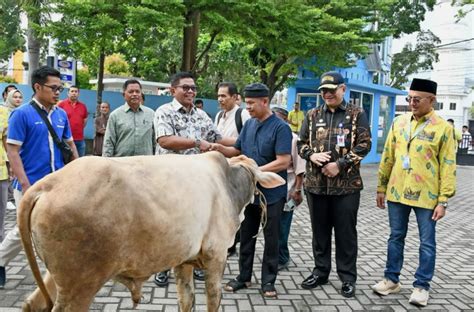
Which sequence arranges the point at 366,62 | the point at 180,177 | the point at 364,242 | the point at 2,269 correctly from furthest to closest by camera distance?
1. the point at 366,62
2. the point at 364,242
3. the point at 2,269
4. the point at 180,177

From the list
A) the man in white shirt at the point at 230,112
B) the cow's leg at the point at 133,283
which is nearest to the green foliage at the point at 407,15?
the man in white shirt at the point at 230,112

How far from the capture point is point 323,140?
189 inches

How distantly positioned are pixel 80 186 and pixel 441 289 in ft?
13.6

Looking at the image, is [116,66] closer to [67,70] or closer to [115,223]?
[67,70]

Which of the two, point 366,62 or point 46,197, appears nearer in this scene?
point 46,197

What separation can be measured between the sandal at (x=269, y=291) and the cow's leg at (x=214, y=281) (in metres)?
1.25

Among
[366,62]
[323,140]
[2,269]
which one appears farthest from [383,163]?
[366,62]

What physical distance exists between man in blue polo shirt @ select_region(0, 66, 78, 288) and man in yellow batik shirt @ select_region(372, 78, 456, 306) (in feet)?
10.9

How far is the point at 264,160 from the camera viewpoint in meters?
4.57

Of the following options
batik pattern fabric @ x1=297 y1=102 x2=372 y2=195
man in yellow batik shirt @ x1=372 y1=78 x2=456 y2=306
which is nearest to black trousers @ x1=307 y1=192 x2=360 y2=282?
batik pattern fabric @ x1=297 y1=102 x2=372 y2=195

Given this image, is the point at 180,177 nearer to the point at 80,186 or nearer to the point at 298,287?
the point at 80,186

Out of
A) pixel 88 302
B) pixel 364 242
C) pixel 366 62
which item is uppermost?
pixel 366 62

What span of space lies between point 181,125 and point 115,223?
7.24ft

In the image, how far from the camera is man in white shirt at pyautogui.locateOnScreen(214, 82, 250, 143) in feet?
18.1
